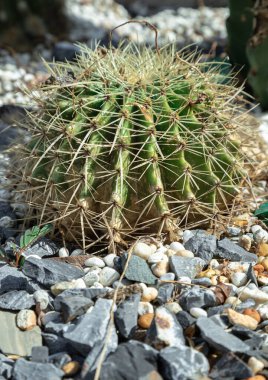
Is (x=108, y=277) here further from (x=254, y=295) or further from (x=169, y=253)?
(x=254, y=295)

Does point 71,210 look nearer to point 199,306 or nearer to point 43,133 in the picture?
point 43,133

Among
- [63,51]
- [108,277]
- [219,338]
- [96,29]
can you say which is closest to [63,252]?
[108,277]

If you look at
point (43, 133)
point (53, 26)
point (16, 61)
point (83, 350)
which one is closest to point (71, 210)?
point (43, 133)

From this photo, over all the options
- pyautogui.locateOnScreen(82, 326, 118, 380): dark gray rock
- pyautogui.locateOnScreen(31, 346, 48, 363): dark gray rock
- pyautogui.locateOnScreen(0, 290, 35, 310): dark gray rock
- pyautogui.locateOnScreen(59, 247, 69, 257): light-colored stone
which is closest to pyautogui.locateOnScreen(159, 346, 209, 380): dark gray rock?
pyautogui.locateOnScreen(82, 326, 118, 380): dark gray rock

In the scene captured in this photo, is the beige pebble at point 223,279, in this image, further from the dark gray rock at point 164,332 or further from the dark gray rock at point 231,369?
the dark gray rock at point 231,369

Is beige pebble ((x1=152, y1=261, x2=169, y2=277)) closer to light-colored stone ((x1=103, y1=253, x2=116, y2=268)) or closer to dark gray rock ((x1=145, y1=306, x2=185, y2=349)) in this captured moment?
light-colored stone ((x1=103, y1=253, x2=116, y2=268))
